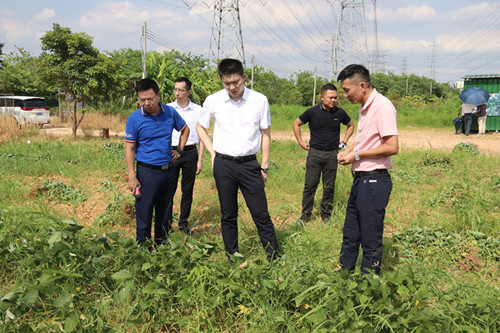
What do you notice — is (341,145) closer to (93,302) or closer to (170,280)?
(170,280)

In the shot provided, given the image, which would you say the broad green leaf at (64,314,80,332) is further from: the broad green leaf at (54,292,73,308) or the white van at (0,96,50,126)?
the white van at (0,96,50,126)

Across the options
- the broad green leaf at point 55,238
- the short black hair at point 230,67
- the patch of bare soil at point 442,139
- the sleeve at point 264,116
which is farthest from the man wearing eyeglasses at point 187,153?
the patch of bare soil at point 442,139

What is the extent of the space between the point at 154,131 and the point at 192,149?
1.09 metres

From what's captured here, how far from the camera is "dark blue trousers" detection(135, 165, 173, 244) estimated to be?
3387 mm

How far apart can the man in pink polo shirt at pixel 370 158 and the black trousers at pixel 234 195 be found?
2.64ft

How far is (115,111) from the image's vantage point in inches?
821

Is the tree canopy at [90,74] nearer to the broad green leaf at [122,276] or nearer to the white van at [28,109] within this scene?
the white van at [28,109]

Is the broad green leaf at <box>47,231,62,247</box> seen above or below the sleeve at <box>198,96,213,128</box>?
below

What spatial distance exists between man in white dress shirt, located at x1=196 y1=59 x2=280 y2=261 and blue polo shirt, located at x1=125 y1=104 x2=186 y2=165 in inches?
19.1

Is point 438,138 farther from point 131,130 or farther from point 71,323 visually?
point 71,323

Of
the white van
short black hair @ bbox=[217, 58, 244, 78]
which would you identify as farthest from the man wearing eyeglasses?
the white van

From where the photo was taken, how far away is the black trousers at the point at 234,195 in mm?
3229

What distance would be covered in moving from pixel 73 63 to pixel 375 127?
12.0 metres

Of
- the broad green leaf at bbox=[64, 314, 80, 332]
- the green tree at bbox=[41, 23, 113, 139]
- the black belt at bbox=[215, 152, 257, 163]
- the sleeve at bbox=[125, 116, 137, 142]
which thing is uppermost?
the green tree at bbox=[41, 23, 113, 139]
